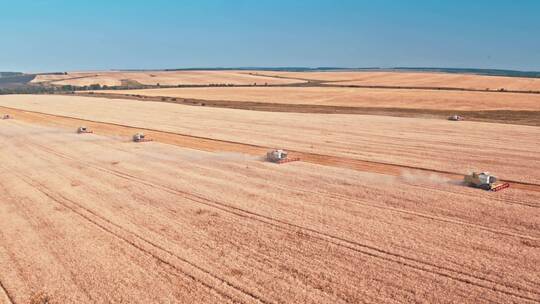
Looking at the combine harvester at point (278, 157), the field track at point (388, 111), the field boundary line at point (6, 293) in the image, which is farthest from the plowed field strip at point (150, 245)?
the field track at point (388, 111)

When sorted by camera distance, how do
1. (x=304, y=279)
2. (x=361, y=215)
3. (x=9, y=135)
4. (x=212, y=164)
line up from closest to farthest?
(x=304, y=279), (x=361, y=215), (x=212, y=164), (x=9, y=135)

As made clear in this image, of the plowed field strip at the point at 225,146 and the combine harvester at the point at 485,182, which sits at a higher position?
the combine harvester at the point at 485,182

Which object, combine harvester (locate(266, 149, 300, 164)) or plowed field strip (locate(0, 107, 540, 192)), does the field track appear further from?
combine harvester (locate(266, 149, 300, 164))

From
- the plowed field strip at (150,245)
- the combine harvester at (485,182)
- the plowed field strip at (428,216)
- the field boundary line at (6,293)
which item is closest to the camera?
the field boundary line at (6,293)

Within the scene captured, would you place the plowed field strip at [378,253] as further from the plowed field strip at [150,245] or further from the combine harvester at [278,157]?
the combine harvester at [278,157]

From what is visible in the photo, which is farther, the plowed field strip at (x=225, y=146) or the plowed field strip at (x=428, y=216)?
the plowed field strip at (x=225, y=146)

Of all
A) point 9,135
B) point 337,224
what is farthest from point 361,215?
point 9,135

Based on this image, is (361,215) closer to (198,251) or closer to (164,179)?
(198,251)
